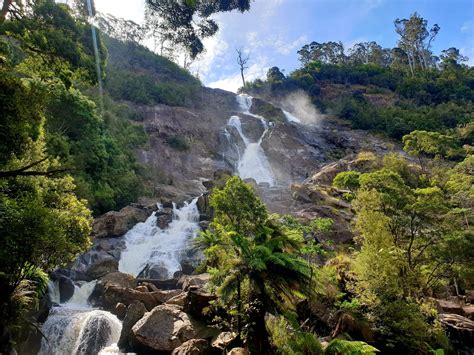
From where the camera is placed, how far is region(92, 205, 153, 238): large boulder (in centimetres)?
2241

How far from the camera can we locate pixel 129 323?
38.4ft

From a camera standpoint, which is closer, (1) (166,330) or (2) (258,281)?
(2) (258,281)

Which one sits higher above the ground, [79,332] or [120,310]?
[120,310]

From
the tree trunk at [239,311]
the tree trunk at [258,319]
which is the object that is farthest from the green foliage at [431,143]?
the tree trunk at [239,311]

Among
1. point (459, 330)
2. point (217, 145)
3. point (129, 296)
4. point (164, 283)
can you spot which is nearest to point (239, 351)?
point (129, 296)

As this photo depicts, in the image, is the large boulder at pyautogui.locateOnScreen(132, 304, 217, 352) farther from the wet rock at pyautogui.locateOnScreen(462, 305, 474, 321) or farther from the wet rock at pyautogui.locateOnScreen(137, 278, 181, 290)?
the wet rock at pyautogui.locateOnScreen(462, 305, 474, 321)

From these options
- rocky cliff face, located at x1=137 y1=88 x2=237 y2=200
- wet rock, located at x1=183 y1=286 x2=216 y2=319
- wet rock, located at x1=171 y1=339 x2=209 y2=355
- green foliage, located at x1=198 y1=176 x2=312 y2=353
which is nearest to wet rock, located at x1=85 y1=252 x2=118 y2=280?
wet rock, located at x1=183 y1=286 x2=216 y2=319

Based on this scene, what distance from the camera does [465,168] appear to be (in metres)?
26.4

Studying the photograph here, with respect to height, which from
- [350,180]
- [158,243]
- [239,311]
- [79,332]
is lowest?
[79,332]

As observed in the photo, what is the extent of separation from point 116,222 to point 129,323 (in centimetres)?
1235

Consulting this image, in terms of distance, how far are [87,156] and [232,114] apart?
29286mm

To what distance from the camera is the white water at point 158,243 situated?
69.1 ft

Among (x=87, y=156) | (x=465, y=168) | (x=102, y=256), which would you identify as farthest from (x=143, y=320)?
(x=465, y=168)

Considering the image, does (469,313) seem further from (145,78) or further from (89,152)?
(145,78)
